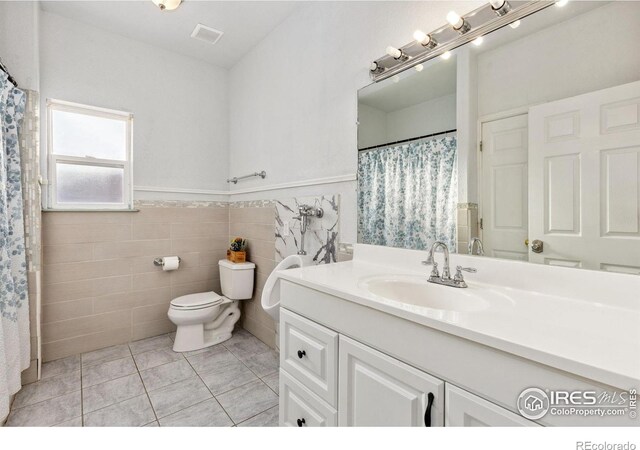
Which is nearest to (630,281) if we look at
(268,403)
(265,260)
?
(268,403)

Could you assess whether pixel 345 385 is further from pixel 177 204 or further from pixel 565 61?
pixel 177 204

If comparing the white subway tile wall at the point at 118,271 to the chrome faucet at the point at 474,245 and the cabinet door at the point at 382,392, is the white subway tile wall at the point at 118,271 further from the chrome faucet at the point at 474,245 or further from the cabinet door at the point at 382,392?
the chrome faucet at the point at 474,245

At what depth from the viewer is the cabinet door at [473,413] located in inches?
26.3

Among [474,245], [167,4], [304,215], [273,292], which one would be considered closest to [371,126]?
[304,215]

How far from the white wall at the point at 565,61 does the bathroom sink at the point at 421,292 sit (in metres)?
0.74

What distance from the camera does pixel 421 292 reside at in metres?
1.24

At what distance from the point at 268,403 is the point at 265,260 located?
1.09m

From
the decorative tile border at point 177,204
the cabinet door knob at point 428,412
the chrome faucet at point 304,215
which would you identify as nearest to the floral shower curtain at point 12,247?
the decorative tile border at point 177,204

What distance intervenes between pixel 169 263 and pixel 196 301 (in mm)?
459

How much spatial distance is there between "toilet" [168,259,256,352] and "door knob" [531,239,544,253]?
207 cm

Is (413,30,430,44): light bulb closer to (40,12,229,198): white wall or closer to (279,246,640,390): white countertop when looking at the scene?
(279,246,640,390): white countertop

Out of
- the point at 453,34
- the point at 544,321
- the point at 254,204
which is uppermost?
the point at 453,34

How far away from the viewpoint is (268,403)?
5.74 feet

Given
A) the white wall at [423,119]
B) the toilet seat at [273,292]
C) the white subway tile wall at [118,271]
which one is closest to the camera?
the white wall at [423,119]
